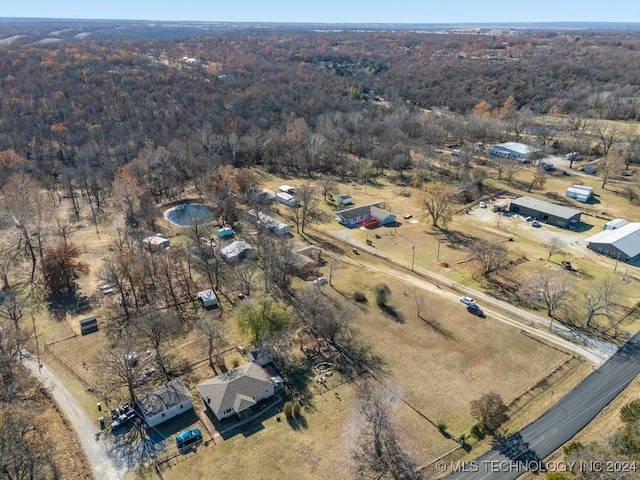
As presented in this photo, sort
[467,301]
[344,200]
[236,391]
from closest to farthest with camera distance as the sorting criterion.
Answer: [236,391], [467,301], [344,200]

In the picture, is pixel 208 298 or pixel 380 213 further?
pixel 380 213

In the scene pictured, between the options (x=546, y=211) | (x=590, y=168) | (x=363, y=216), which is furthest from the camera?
(x=590, y=168)

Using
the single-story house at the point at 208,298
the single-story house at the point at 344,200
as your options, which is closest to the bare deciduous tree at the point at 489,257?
the single-story house at the point at 344,200

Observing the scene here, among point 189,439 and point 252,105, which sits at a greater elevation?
point 252,105

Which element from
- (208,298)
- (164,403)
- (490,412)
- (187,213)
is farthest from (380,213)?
(164,403)

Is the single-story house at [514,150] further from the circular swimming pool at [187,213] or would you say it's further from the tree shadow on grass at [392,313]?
the tree shadow on grass at [392,313]

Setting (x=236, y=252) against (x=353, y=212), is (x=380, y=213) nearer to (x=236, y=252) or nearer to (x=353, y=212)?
(x=353, y=212)

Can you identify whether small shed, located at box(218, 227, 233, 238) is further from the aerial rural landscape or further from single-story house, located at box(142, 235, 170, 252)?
single-story house, located at box(142, 235, 170, 252)
